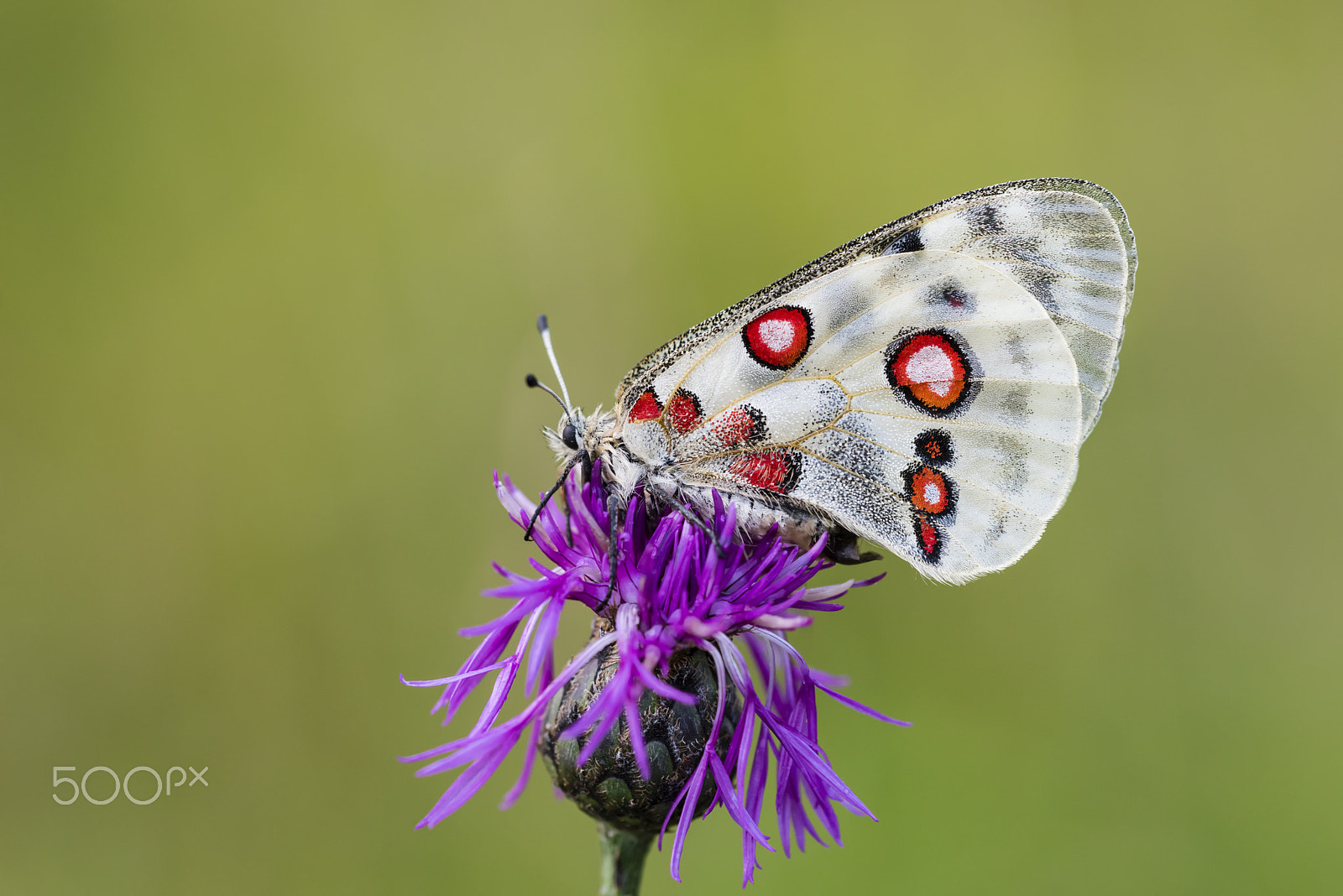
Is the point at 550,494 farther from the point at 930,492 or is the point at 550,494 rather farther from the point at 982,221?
the point at 982,221

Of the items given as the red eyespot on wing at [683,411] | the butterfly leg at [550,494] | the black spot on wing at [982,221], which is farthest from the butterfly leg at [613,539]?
the black spot on wing at [982,221]

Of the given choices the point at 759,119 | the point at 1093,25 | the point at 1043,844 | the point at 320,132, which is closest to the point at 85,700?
the point at 320,132

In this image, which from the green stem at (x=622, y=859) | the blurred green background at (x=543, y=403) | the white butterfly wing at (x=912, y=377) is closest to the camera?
the green stem at (x=622, y=859)

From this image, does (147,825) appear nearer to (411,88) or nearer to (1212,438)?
(411,88)

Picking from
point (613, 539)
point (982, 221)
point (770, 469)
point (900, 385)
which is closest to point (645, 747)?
point (613, 539)

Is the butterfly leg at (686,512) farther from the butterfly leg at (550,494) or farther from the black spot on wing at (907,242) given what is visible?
the black spot on wing at (907,242)

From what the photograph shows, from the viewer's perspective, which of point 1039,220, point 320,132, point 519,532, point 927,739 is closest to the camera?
point 1039,220
